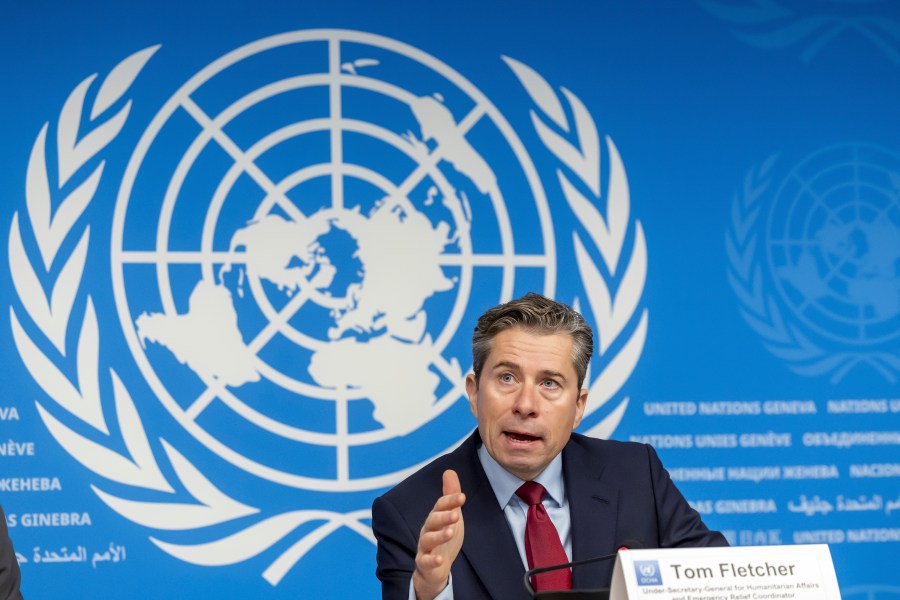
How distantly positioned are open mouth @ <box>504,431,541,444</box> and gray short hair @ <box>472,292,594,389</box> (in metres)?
0.19

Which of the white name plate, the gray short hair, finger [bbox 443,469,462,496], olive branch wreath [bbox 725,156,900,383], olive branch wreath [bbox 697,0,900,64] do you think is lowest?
the white name plate

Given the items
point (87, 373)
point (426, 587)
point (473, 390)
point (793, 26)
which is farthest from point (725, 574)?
point (793, 26)

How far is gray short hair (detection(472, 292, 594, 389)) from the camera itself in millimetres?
2520

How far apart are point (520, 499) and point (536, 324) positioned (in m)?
0.45

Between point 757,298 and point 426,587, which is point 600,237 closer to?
point 757,298

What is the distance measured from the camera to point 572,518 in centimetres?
250

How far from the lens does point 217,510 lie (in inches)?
141

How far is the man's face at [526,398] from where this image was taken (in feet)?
8.01

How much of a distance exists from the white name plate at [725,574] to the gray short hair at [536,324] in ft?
2.68

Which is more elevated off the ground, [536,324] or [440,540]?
[536,324]

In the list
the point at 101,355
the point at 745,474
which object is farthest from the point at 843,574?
the point at 101,355

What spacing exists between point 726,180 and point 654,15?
72 cm

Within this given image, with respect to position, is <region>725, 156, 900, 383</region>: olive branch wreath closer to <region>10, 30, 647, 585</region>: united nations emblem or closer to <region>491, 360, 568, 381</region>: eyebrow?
<region>10, 30, 647, 585</region>: united nations emblem

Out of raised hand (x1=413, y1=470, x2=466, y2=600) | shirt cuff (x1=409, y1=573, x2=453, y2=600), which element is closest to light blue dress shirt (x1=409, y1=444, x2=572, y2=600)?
shirt cuff (x1=409, y1=573, x2=453, y2=600)
